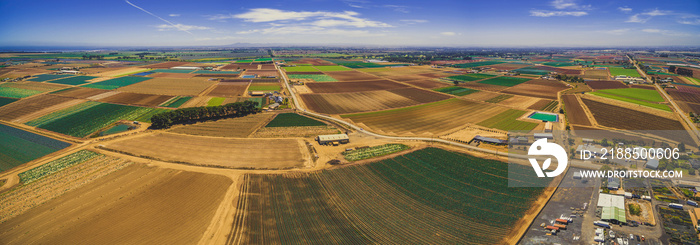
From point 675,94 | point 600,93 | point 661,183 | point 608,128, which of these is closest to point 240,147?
point 661,183

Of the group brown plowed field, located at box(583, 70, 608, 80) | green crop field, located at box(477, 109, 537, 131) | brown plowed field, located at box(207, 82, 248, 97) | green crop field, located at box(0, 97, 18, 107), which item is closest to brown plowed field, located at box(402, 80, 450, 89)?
green crop field, located at box(477, 109, 537, 131)

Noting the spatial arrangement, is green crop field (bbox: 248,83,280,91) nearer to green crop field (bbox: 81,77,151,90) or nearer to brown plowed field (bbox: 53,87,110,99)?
brown plowed field (bbox: 53,87,110,99)

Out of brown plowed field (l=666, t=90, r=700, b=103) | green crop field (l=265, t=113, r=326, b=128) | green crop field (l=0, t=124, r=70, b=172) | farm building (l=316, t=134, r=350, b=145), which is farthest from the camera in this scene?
brown plowed field (l=666, t=90, r=700, b=103)

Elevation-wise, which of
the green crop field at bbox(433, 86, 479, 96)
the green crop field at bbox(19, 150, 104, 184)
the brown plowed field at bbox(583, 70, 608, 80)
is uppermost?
the brown plowed field at bbox(583, 70, 608, 80)

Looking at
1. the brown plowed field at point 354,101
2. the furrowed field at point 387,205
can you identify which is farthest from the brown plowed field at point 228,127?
the furrowed field at point 387,205

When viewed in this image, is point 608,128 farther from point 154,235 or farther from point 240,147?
point 154,235

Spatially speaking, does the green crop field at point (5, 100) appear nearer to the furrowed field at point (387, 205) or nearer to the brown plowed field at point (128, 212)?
the brown plowed field at point (128, 212)
